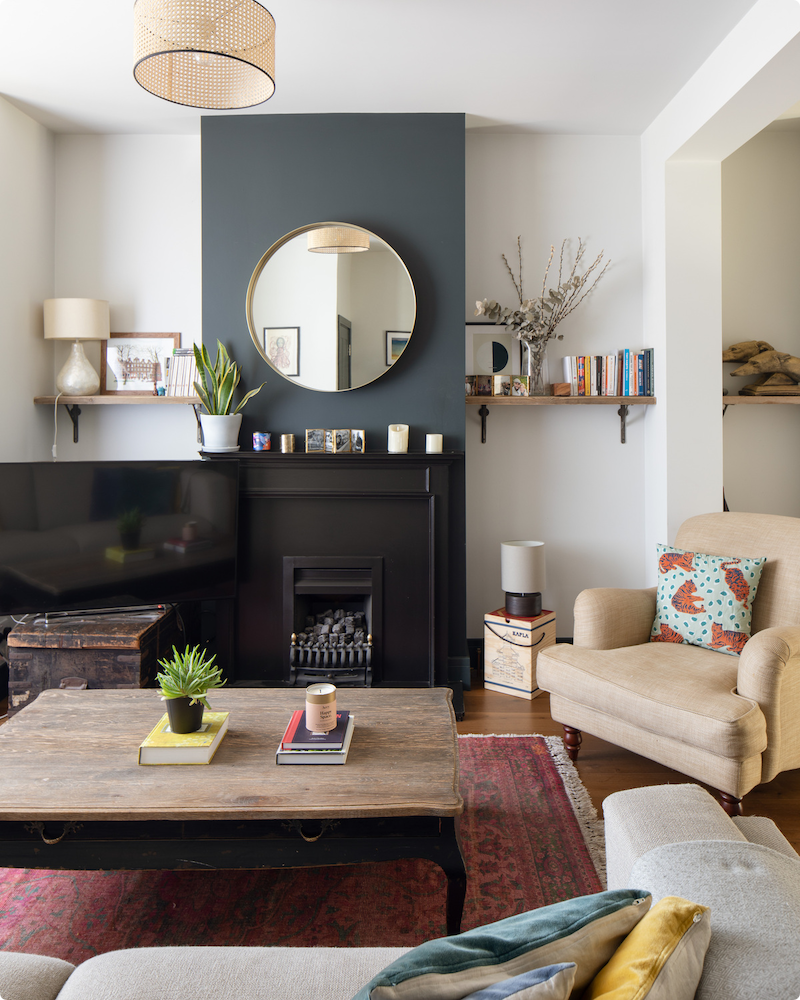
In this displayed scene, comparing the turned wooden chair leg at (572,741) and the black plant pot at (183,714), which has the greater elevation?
the black plant pot at (183,714)

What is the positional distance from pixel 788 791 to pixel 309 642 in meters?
2.01

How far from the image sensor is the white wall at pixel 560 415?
12.0ft

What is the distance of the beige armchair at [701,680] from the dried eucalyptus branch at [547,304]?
1.22 meters

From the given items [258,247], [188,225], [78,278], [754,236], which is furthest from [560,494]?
[78,278]

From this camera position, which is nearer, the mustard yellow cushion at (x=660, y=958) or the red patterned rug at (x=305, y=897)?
the mustard yellow cushion at (x=660, y=958)

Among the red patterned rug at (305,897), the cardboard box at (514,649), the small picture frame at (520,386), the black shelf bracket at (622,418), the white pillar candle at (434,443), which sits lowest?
the red patterned rug at (305,897)

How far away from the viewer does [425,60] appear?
2.83 meters

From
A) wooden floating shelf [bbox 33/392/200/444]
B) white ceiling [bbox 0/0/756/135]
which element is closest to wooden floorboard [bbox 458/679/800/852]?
wooden floating shelf [bbox 33/392/200/444]

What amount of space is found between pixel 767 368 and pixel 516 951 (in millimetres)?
3498

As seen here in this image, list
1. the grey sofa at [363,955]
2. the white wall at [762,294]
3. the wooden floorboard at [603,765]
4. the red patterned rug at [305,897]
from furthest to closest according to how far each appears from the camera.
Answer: the white wall at [762,294] < the wooden floorboard at [603,765] < the red patterned rug at [305,897] < the grey sofa at [363,955]

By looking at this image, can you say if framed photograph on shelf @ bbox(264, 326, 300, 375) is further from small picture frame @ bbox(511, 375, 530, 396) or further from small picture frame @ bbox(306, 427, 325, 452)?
small picture frame @ bbox(511, 375, 530, 396)

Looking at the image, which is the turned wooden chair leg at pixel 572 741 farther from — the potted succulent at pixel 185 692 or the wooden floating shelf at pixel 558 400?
the wooden floating shelf at pixel 558 400

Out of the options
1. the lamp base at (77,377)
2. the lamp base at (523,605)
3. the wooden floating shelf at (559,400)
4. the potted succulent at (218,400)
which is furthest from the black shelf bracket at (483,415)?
the lamp base at (77,377)

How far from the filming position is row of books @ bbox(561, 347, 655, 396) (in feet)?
11.6
